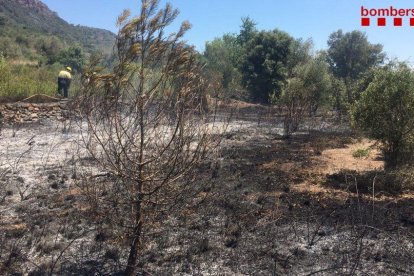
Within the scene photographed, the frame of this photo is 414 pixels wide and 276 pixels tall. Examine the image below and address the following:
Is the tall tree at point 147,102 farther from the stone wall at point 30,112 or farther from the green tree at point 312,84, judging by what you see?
the green tree at point 312,84

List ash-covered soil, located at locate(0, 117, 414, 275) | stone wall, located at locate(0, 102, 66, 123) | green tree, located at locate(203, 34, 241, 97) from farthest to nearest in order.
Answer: green tree, located at locate(203, 34, 241, 97)
stone wall, located at locate(0, 102, 66, 123)
ash-covered soil, located at locate(0, 117, 414, 275)

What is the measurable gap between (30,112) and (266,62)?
2388 centimetres

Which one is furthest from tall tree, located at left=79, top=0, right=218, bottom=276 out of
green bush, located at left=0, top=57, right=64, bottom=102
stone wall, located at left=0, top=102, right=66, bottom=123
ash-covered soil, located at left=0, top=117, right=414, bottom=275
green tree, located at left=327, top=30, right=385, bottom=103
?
green tree, located at left=327, top=30, right=385, bottom=103

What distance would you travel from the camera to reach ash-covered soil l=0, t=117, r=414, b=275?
6602 mm

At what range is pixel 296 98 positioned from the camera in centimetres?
2188

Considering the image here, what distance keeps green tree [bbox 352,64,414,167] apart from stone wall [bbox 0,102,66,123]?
15995 mm

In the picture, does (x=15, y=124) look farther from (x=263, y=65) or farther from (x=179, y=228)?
(x=263, y=65)

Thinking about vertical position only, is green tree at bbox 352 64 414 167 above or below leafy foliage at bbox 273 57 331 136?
below

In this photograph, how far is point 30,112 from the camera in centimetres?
2105

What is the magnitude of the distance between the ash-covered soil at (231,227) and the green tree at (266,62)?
84.7 ft

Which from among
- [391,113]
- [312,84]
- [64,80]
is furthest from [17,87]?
[391,113]

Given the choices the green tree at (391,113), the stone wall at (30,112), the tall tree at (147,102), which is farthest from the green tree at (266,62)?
the tall tree at (147,102)

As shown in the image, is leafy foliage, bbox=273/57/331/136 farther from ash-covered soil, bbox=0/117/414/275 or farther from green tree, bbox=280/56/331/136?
ash-covered soil, bbox=0/117/414/275

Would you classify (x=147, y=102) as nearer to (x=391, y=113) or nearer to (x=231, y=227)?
(x=231, y=227)
